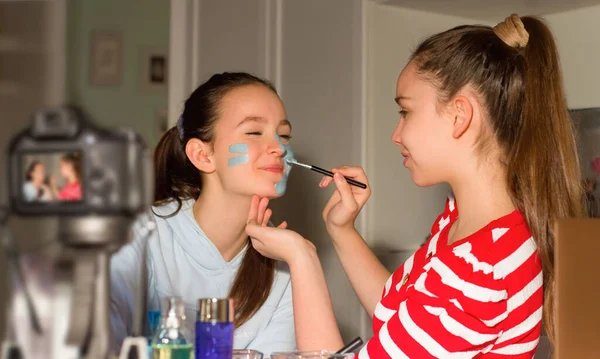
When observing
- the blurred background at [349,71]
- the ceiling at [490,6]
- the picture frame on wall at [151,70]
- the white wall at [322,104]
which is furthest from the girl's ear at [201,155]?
the ceiling at [490,6]

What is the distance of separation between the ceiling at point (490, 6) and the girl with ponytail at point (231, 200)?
3.71ft

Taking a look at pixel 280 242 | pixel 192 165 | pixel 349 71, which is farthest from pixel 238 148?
pixel 349 71

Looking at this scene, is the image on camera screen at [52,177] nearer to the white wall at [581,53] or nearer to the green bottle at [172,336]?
the green bottle at [172,336]

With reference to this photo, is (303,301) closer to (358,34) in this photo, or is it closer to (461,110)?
(461,110)

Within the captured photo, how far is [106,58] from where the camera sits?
23.8 inches

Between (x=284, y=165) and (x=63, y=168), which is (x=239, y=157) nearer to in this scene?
(x=284, y=165)

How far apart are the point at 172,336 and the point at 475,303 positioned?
0.43 meters

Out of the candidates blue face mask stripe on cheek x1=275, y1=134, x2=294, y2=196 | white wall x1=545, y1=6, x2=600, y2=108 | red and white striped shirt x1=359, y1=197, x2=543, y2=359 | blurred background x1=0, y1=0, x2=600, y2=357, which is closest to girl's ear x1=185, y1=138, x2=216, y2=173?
blue face mask stripe on cheek x1=275, y1=134, x2=294, y2=196

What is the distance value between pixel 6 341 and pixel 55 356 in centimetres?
4

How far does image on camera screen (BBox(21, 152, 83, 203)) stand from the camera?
545 millimetres

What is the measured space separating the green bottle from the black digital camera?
156 mm

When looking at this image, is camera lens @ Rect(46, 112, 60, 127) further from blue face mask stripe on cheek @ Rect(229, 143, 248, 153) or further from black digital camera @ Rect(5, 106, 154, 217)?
blue face mask stripe on cheek @ Rect(229, 143, 248, 153)

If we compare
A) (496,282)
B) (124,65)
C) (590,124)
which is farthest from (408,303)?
(590,124)

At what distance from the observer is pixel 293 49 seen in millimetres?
2525
